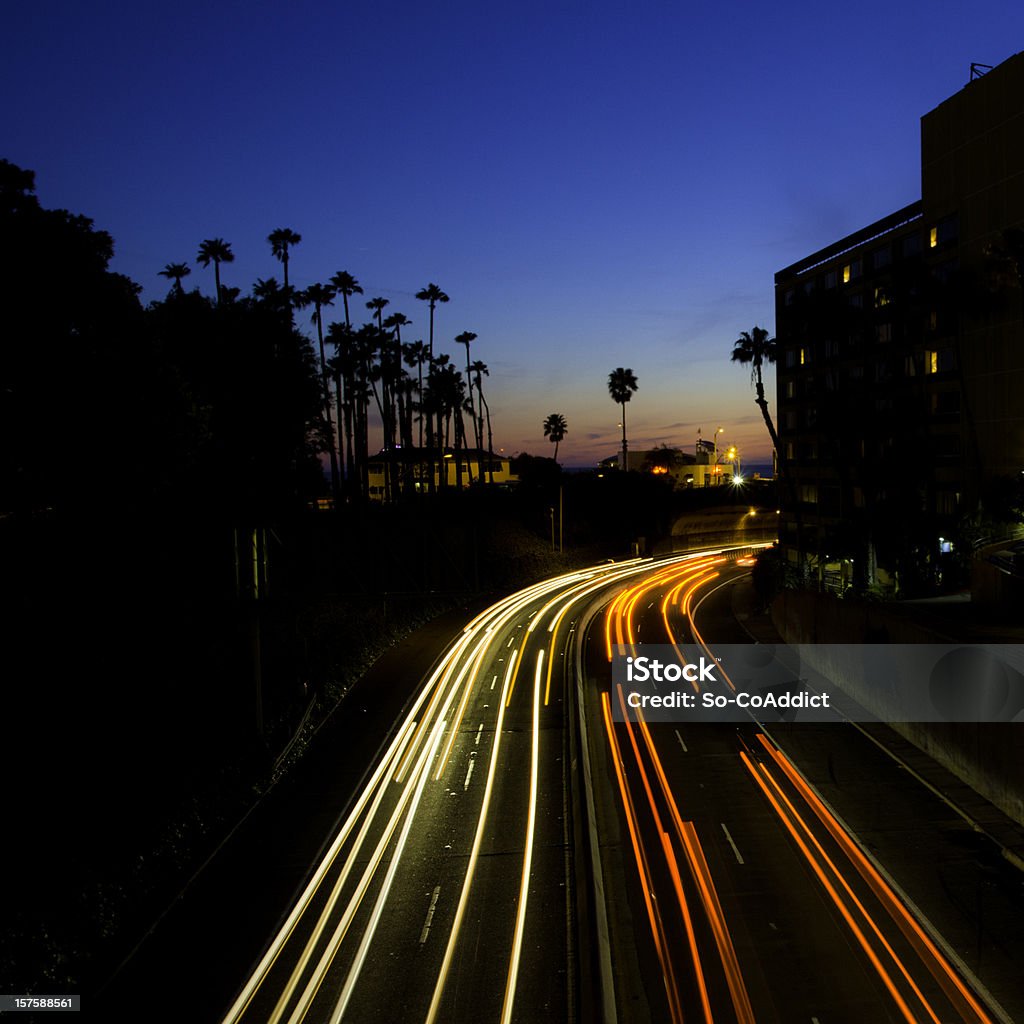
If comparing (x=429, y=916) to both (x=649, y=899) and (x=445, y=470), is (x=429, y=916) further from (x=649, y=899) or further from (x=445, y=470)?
(x=445, y=470)

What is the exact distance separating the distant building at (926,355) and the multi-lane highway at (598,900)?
72.3 feet

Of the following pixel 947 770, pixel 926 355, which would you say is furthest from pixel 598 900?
pixel 926 355

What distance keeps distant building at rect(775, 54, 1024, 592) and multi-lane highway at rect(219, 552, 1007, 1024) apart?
72.3 ft

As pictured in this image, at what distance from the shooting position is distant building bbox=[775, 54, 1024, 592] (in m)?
41.2

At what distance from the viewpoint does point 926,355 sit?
50844 millimetres

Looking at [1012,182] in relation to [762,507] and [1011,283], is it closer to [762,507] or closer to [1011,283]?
[1011,283]

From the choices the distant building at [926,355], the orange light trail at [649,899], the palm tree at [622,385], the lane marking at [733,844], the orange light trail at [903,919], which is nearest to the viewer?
the orange light trail at [903,919]

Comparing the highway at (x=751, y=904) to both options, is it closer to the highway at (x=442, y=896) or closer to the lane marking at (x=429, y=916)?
the highway at (x=442, y=896)

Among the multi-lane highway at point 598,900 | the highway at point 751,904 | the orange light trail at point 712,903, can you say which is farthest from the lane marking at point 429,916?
the orange light trail at point 712,903

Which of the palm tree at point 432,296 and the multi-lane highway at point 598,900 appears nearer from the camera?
the multi-lane highway at point 598,900

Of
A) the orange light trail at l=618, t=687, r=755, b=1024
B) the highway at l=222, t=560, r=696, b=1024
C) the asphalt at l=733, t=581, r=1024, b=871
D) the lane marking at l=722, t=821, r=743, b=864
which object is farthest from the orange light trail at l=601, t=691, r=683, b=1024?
the asphalt at l=733, t=581, r=1024, b=871

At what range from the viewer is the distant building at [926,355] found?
41156 mm

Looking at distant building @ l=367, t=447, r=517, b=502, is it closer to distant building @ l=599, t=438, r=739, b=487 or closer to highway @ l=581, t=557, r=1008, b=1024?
distant building @ l=599, t=438, r=739, b=487

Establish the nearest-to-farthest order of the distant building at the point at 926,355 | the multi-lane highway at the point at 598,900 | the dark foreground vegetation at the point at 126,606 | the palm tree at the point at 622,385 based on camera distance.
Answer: the multi-lane highway at the point at 598,900, the dark foreground vegetation at the point at 126,606, the distant building at the point at 926,355, the palm tree at the point at 622,385
